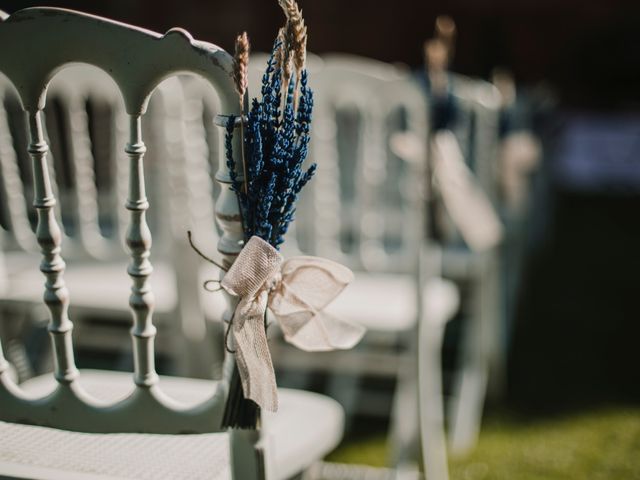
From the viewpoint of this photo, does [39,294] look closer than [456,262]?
→ Yes

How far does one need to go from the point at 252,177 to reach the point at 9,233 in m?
1.61

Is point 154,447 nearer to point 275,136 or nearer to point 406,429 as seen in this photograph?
point 275,136

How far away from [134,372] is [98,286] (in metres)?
1.20

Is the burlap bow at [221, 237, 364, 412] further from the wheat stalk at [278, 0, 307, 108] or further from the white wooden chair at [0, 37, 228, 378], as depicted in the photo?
the white wooden chair at [0, 37, 228, 378]

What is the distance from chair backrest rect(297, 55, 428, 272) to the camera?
1.93m

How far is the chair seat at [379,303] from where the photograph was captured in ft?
6.55

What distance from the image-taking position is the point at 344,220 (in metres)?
2.54

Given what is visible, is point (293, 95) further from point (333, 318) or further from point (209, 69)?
point (333, 318)

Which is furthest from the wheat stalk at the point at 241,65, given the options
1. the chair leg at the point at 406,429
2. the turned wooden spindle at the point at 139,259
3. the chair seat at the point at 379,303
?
the chair leg at the point at 406,429

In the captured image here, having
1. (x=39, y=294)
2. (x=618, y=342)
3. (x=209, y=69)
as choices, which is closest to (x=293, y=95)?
(x=209, y=69)

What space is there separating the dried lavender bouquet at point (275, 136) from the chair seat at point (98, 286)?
3.80 feet

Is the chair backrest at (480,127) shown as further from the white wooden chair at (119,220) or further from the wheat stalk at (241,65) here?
the wheat stalk at (241,65)

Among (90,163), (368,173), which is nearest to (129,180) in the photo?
(368,173)

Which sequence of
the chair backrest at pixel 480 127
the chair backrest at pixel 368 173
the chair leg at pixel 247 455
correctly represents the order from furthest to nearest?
the chair backrest at pixel 480 127 → the chair backrest at pixel 368 173 → the chair leg at pixel 247 455
